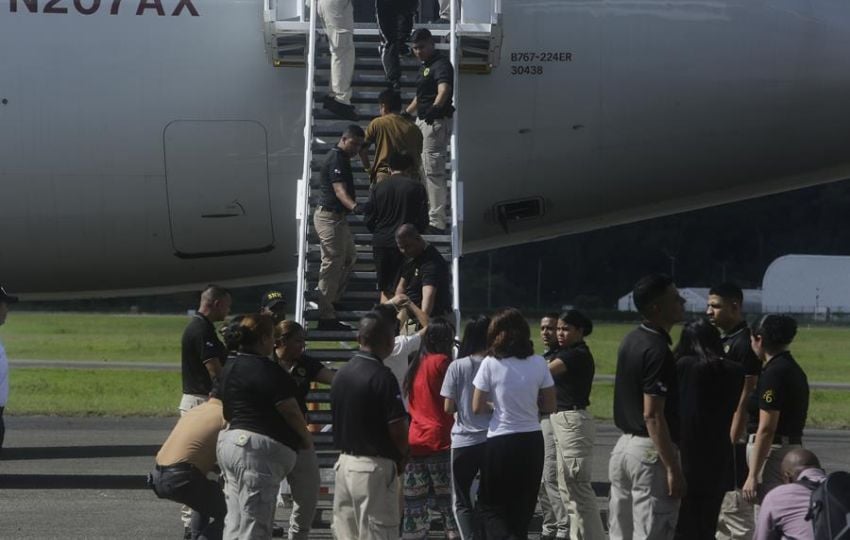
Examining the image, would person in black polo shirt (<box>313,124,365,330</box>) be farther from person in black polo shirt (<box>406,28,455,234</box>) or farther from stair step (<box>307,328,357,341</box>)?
person in black polo shirt (<box>406,28,455,234</box>)

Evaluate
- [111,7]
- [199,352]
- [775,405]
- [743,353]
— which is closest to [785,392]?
[775,405]

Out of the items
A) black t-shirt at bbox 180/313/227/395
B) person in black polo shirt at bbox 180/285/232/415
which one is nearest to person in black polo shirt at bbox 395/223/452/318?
person in black polo shirt at bbox 180/285/232/415

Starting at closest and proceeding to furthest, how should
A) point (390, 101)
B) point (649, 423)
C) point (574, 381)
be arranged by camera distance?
point (649, 423) < point (574, 381) < point (390, 101)

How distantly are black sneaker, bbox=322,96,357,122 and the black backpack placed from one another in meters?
7.84

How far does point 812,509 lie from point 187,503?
4179mm

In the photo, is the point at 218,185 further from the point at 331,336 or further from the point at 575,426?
the point at 575,426

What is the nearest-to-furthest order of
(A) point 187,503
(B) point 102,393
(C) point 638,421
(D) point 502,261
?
(C) point 638,421 → (A) point 187,503 → (B) point 102,393 → (D) point 502,261

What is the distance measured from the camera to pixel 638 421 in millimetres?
8461

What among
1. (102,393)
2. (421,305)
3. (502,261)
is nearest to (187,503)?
(421,305)

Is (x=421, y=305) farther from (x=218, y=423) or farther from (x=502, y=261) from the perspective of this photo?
(x=502, y=261)

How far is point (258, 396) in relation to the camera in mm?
8586

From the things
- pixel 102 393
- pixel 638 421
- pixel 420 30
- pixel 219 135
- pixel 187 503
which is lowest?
pixel 102 393

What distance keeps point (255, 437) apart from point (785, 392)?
11.6 ft

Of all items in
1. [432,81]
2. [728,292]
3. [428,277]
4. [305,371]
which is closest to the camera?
[728,292]
